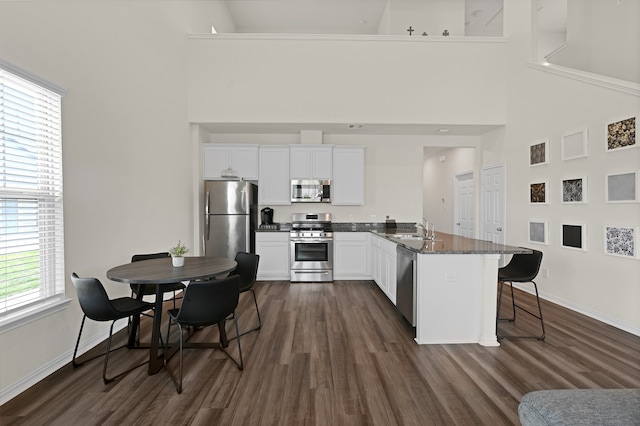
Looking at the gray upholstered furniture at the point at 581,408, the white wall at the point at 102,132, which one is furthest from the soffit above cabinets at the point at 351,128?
the gray upholstered furniture at the point at 581,408

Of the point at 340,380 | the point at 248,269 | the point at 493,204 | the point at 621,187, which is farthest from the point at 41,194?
the point at 493,204

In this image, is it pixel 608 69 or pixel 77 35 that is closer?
pixel 77 35

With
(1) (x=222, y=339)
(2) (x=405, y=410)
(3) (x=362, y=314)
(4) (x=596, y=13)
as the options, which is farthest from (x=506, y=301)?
(4) (x=596, y=13)

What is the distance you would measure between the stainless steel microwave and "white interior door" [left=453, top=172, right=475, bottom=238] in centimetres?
319

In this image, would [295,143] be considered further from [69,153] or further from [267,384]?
[267,384]

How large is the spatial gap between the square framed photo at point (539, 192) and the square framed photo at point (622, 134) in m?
0.98

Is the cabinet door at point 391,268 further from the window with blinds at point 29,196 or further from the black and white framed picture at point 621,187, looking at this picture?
the window with blinds at point 29,196

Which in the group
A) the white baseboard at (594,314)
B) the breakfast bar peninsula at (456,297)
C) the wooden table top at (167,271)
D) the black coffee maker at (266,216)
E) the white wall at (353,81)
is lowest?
the white baseboard at (594,314)

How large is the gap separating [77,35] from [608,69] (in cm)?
633

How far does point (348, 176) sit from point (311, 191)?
2.42ft

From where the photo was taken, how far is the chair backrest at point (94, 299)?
2299mm

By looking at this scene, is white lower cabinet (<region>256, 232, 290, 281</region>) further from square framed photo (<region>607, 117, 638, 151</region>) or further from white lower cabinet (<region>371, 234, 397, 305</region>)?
square framed photo (<region>607, 117, 638, 151</region>)

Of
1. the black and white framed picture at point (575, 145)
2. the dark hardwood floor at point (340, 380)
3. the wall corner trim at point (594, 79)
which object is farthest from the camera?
the black and white framed picture at point (575, 145)

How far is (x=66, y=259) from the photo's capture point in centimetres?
269
